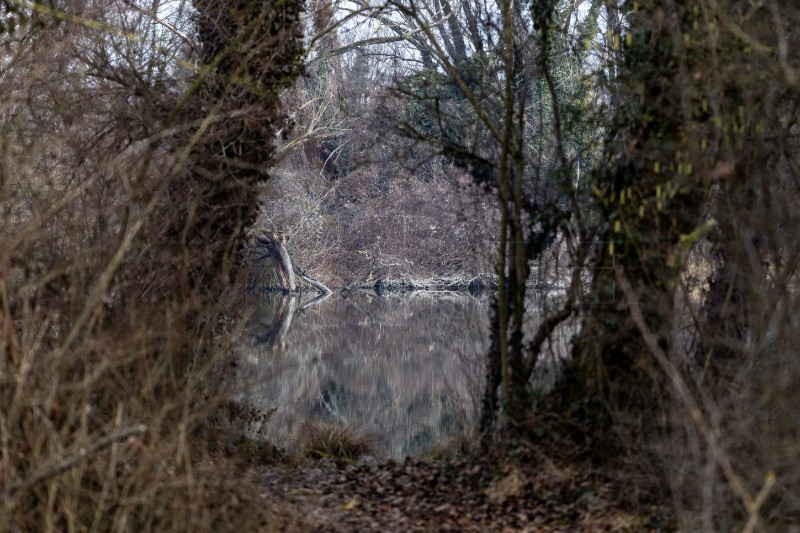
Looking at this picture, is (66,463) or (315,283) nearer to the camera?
(66,463)

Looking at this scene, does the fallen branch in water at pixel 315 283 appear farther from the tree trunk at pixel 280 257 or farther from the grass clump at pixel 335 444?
the grass clump at pixel 335 444

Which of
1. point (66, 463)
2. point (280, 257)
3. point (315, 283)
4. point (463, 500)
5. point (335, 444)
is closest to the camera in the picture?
point (66, 463)

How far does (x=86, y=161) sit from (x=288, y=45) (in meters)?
2.07

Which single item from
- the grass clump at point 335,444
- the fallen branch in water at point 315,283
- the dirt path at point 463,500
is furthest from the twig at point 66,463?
the fallen branch in water at point 315,283

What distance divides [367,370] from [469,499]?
36.5 ft

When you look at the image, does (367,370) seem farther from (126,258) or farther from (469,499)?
(126,258)

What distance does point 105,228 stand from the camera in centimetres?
697

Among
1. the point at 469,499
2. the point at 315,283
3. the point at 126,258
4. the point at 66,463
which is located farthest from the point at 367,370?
the point at 66,463

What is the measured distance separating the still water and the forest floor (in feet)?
2.75

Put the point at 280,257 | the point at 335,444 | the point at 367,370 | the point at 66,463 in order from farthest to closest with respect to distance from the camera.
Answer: the point at 280,257
the point at 367,370
the point at 335,444
the point at 66,463

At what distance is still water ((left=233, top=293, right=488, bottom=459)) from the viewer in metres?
10.5

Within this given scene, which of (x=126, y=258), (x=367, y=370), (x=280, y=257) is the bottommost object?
(x=367, y=370)

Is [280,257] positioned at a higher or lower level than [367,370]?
higher

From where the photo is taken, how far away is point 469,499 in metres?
7.53
